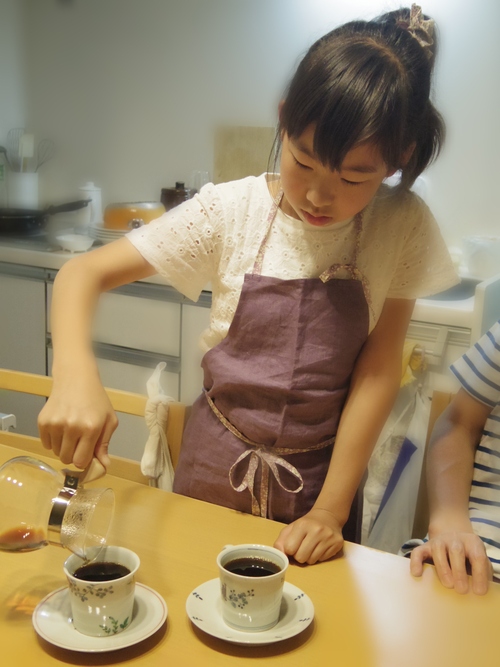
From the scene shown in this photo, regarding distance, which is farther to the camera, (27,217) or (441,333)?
(27,217)

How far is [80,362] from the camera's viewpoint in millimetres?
750

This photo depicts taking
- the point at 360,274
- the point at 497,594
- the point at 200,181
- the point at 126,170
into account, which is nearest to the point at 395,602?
the point at 497,594

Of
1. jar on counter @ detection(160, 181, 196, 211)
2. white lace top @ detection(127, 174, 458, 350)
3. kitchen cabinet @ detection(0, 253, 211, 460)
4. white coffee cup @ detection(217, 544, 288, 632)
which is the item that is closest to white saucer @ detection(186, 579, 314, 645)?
white coffee cup @ detection(217, 544, 288, 632)

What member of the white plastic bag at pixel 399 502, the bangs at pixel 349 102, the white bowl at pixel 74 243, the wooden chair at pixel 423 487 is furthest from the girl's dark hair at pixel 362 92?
the white bowl at pixel 74 243

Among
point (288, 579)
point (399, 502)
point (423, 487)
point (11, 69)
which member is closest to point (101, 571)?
point (288, 579)

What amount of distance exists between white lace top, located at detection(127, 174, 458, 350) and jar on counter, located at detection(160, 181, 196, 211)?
1461 mm

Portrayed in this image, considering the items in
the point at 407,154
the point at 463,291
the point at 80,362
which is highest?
the point at 407,154

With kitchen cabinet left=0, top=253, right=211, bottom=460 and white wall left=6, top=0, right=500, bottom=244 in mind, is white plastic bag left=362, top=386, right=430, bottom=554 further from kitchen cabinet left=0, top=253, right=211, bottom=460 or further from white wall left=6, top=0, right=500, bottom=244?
white wall left=6, top=0, right=500, bottom=244

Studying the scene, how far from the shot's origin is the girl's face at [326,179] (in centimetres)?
80

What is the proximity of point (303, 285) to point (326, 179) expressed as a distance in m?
0.16

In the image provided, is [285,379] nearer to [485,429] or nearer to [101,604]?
[485,429]

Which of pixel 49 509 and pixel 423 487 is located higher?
pixel 49 509

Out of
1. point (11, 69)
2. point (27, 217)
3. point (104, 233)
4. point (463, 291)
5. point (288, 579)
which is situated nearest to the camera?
point (288, 579)

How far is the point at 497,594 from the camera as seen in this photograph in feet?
2.36
